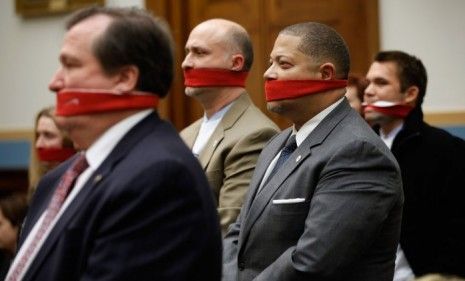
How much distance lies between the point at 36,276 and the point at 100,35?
623mm

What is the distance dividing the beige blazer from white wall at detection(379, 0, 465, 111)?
1.65 m

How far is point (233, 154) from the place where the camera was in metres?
3.95

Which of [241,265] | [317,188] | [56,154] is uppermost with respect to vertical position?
[317,188]

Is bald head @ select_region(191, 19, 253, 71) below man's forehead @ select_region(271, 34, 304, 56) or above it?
below

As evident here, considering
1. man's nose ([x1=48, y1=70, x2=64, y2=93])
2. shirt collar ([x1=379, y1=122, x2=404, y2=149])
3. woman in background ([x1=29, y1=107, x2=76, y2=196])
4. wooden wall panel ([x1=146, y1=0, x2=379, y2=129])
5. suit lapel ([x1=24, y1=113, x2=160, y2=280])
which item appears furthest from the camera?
wooden wall panel ([x1=146, y1=0, x2=379, y2=129])

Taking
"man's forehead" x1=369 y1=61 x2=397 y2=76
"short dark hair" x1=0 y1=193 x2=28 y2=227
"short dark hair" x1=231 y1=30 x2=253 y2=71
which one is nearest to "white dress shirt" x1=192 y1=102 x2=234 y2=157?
"short dark hair" x1=231 y1=30 x2=253 y2=71

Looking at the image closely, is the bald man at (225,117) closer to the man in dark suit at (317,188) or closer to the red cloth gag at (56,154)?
the man in dark suit at (317,188)

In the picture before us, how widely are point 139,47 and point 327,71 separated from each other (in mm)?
1312

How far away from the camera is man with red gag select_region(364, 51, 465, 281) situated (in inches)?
170

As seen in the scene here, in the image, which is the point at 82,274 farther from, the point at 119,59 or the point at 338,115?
the point at 338,115

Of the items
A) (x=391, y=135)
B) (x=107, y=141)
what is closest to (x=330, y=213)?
(x=107, y=141)

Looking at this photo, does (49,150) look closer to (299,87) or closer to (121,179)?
(299,87)

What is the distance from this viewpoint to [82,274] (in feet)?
7.47

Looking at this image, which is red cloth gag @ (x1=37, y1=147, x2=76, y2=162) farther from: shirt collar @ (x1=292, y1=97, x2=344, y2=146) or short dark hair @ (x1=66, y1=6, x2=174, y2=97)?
short dark hair @ (x1=66, y1=6, x2=174, y2=97)
